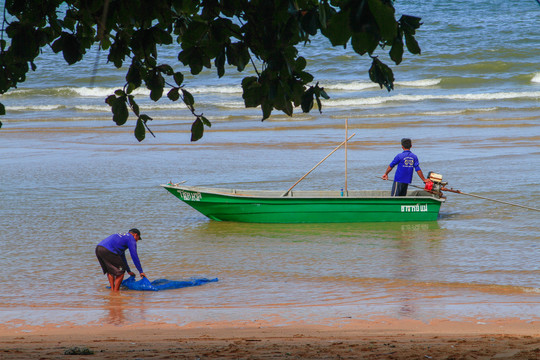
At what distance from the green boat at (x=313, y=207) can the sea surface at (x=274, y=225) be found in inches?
7.8

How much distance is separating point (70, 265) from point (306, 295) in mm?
3560

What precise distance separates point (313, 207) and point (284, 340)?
6.29 m

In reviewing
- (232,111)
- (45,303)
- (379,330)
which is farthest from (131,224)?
(232,111)

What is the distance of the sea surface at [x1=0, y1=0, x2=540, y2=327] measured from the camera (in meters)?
8.16

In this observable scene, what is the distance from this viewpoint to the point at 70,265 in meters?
9.97

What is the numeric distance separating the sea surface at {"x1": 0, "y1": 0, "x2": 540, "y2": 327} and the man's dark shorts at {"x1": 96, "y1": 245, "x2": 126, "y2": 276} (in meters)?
0.29

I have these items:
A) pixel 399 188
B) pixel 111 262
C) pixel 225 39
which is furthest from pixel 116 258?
pixel 399 188

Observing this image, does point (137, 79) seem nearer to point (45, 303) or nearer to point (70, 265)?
point (45, 303)

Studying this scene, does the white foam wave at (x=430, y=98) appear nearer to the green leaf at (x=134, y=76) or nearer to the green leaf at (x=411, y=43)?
the green leaf at (x=134, y=76)

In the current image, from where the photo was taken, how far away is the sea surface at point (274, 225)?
26.8 feet

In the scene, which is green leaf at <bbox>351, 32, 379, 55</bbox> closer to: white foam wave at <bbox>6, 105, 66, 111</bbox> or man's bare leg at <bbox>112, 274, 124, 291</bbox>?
man's bare leg at <bbox>112, 274, 124, 291</bbox>

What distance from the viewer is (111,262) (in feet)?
29.0

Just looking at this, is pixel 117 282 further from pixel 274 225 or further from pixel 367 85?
pixel 367 85

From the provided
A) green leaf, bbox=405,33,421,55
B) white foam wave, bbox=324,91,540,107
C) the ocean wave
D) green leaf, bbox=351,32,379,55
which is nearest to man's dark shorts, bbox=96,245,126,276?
green leaf, bbox=405,33,421,55
